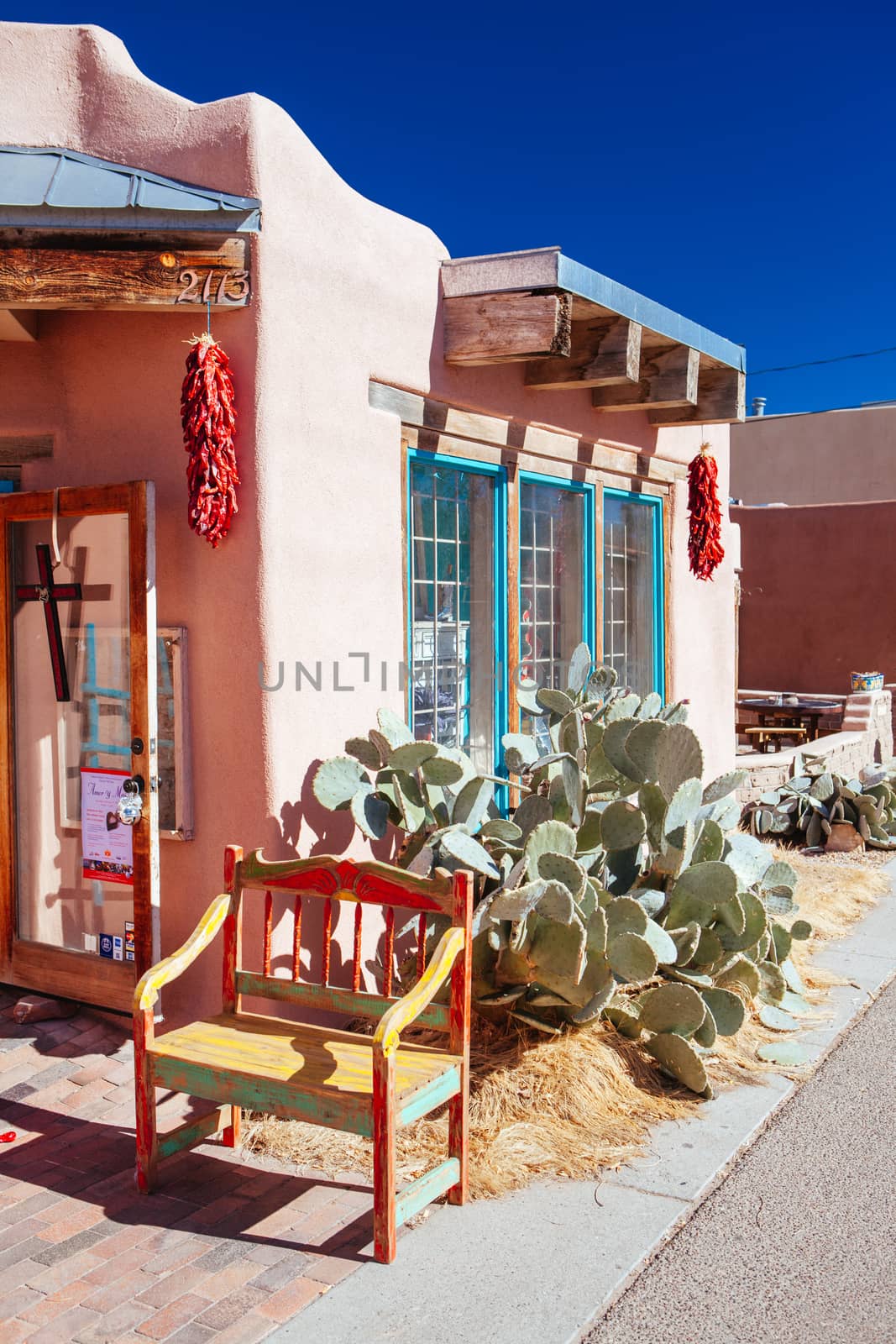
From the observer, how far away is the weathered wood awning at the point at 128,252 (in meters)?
4.22

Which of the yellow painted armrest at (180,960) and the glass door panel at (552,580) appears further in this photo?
the glass door panel at (552,580)

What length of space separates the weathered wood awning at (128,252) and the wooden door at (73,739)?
0.70m

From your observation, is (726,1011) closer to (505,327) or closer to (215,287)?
(505,327)

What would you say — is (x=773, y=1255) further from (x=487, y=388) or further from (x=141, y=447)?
(x=487, y=388)

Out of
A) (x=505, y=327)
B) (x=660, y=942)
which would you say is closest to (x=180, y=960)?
(x=660, y=942)

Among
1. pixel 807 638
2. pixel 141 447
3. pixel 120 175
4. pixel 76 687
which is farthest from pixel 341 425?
pixel 807 638

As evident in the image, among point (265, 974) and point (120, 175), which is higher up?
point (120, 175)

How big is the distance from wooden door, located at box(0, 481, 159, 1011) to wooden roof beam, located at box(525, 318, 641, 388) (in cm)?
237

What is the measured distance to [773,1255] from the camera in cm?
333

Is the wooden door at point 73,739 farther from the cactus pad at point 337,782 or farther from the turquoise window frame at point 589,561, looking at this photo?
the turquoise window frame at point 589,561

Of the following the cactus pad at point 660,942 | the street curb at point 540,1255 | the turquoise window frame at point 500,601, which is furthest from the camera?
the turquoise window frame at point 500,601

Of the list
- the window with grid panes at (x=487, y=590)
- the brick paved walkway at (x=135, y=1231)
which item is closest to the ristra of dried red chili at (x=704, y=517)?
the window with grid panes at (x=487, y=590)

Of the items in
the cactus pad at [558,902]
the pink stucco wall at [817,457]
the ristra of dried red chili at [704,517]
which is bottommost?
the cactus pad at [558,902]

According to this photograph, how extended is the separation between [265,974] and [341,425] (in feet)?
7.08
